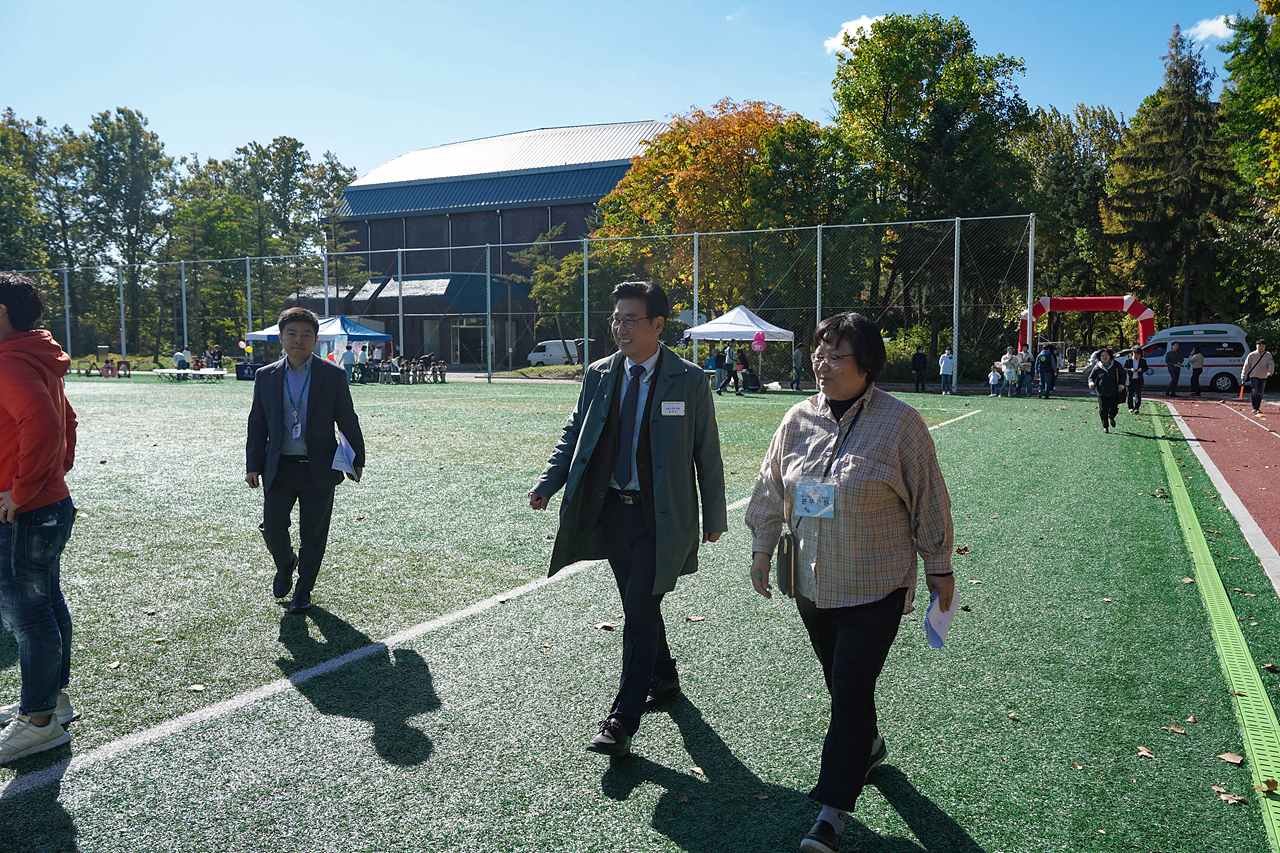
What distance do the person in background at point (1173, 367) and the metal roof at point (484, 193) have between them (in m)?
34.1

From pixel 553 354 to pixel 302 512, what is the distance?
40266mm

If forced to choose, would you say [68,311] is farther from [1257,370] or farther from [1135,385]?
[1257,370]

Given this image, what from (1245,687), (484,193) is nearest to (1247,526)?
(1245,687)

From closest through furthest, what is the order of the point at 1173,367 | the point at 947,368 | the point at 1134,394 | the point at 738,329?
the point at 1134,394, the point at 738,329, the point at 947,368, the point at 1173,367

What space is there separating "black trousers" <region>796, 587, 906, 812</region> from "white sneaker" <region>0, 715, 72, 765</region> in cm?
307

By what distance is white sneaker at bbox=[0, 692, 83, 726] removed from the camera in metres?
3.81

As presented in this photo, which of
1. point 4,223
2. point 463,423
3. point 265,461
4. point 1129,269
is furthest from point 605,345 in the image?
point 4,223

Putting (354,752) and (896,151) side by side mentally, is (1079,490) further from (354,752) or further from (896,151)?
(896,151)

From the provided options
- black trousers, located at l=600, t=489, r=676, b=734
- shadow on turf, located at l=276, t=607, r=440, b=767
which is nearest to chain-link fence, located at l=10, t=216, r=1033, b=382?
shadow on turf, located at l=276, t=607, r=440, b=767

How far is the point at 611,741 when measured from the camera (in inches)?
137

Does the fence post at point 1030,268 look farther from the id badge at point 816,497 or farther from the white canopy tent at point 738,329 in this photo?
the id badge at point 816,497

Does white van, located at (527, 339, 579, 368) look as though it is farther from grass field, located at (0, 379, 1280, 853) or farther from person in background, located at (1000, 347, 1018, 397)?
grass field, located at (0, 379, 1280, 853)

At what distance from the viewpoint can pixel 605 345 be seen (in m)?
38.5

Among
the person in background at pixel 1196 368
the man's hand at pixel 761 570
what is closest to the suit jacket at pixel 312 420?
the man's hand at pixel 761 570
